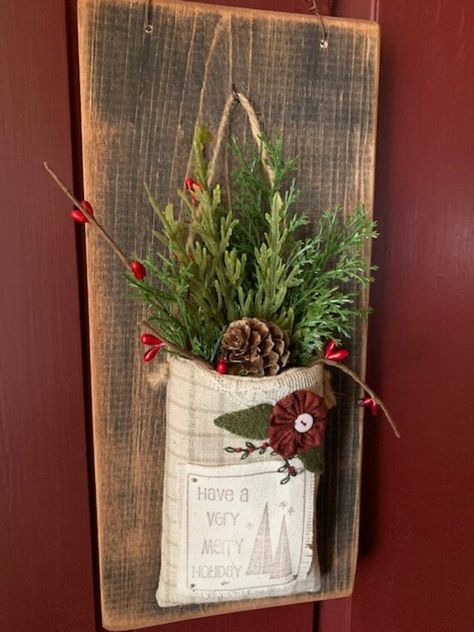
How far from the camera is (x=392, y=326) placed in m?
0.64

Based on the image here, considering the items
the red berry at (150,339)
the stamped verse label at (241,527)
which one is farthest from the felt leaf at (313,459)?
the red berry at (150,339)

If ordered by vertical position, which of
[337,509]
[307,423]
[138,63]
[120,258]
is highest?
[138,63]

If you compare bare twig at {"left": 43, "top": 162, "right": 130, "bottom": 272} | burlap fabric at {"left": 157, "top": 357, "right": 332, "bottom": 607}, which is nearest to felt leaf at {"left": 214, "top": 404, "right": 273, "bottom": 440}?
burlap fabric at {"left": 157, "top": 357, "right": 332, "bottom": 607}

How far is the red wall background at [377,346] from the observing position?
55 centimetres

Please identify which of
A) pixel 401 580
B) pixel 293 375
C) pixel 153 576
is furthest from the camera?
pixel 401 580

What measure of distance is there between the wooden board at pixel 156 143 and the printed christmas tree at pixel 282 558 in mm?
101

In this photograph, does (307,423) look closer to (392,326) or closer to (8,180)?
(392,326)

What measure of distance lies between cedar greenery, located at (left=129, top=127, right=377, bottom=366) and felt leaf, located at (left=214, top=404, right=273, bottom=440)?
0.05 meters

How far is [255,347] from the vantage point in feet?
1.58

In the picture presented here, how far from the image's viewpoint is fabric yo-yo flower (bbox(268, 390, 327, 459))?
19.3 inches

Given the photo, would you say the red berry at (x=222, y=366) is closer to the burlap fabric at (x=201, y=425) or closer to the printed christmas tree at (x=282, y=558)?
the burlap fabric at (x=201, y=425)

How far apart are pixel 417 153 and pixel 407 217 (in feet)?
0.20

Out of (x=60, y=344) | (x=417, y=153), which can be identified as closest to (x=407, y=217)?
(x=417, y=153)

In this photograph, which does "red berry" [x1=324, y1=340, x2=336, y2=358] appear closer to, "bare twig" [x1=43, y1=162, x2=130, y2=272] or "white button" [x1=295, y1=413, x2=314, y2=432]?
"white button" [x1=295, y1=413, x2=314, y2=432]
